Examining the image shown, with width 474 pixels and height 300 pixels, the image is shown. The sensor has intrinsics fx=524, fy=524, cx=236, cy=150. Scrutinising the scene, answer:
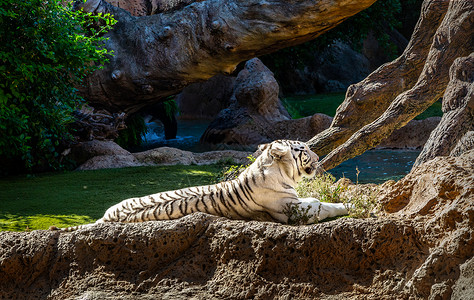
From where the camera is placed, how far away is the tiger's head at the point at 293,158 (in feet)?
14.6

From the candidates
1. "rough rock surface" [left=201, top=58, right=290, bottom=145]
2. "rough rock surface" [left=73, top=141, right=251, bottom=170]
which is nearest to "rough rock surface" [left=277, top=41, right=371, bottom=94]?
"rough rock surface" [left=201, top=58, right=290, bottom=145]

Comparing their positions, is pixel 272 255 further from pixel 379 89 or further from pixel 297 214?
pixel 379 89

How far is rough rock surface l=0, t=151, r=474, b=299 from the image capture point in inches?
126

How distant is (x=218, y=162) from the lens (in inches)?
411

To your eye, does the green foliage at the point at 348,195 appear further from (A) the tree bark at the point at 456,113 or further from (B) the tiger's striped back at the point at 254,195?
(A) the tree bark at the point at 456,113

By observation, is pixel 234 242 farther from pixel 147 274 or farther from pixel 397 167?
pixel 397 167

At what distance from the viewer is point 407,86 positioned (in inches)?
285

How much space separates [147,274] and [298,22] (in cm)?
716

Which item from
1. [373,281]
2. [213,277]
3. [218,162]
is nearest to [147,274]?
[213,277]

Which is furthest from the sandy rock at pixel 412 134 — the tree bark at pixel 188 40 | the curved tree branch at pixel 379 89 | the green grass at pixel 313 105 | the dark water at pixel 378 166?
the curved tree branch at pixel 379 89

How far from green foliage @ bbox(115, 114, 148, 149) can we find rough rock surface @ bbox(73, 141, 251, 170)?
9.73 feet

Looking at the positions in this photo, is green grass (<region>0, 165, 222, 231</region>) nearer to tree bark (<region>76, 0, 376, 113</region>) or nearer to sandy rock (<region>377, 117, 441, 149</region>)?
tree bark (<region>76, 0, 376, 113</region>)

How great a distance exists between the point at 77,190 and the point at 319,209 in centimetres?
438

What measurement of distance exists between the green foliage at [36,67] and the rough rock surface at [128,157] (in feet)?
3.71
